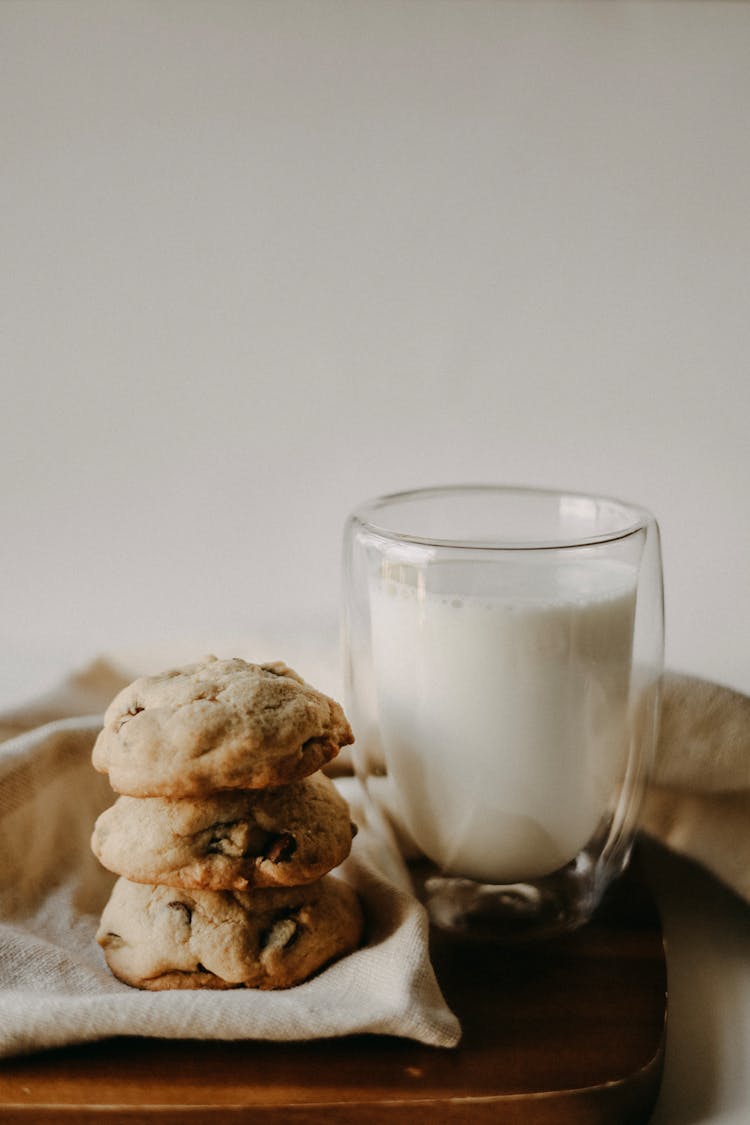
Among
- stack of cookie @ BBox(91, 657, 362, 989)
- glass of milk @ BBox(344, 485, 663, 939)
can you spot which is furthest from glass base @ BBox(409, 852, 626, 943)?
stack of cookie @ BBox(91, 657, 362, 989)

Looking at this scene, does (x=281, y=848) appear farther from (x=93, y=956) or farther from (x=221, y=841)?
(x=93, y=956)

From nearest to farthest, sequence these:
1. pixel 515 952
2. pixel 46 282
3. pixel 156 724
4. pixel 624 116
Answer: pixel 156 724 < pixel 515 952 < pixel 624 116 < pixel 46 282

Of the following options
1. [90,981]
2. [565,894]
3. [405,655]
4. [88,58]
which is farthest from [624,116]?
[90,981]

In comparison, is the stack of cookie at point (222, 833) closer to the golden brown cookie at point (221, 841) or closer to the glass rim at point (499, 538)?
the golden brown cookie at point (221, 841)

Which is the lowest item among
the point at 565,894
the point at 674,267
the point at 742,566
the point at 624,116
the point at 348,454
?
the point at 565,894

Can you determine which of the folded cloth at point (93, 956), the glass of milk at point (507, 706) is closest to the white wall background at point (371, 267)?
the folded cloth at point (93, 956)

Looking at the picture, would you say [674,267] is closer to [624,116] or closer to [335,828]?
[624,116]

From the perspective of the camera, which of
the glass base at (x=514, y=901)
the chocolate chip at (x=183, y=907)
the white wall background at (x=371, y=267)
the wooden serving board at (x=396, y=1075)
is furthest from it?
the white wall background at (x=371, y=267)

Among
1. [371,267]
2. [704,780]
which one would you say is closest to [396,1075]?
[704,780]
